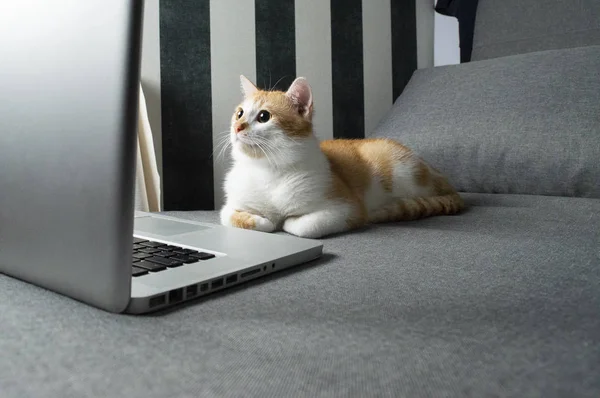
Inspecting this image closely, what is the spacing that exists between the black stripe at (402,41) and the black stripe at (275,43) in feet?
1.82

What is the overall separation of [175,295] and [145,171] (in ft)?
3.92

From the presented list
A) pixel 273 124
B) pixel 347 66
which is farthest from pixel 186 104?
pixel 273 124

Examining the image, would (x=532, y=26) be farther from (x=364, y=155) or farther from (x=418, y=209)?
(x=418, y=209)

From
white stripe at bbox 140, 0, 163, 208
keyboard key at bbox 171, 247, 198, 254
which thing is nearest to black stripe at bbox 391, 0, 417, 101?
white stripe at bbox 140, 0, 163, 208

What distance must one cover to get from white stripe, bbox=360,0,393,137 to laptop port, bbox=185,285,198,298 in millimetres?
1827

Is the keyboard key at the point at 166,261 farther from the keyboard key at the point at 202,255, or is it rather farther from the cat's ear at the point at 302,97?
the cat's ear at the point at 302,97

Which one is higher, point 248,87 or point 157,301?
point 248,87

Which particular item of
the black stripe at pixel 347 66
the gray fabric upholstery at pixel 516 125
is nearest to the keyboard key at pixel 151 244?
the gray fabric upholstery at pixel 516 125

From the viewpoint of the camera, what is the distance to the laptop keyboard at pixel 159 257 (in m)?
0.57

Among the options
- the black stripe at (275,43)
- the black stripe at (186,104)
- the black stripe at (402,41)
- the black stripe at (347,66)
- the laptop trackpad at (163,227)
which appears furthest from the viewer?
the black stripe at (402,41)

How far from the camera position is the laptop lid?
16.9 inches

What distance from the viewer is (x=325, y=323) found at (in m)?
0.48

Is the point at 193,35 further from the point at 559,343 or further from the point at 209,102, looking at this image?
the point at 559,343

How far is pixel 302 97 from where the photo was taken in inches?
45.6
